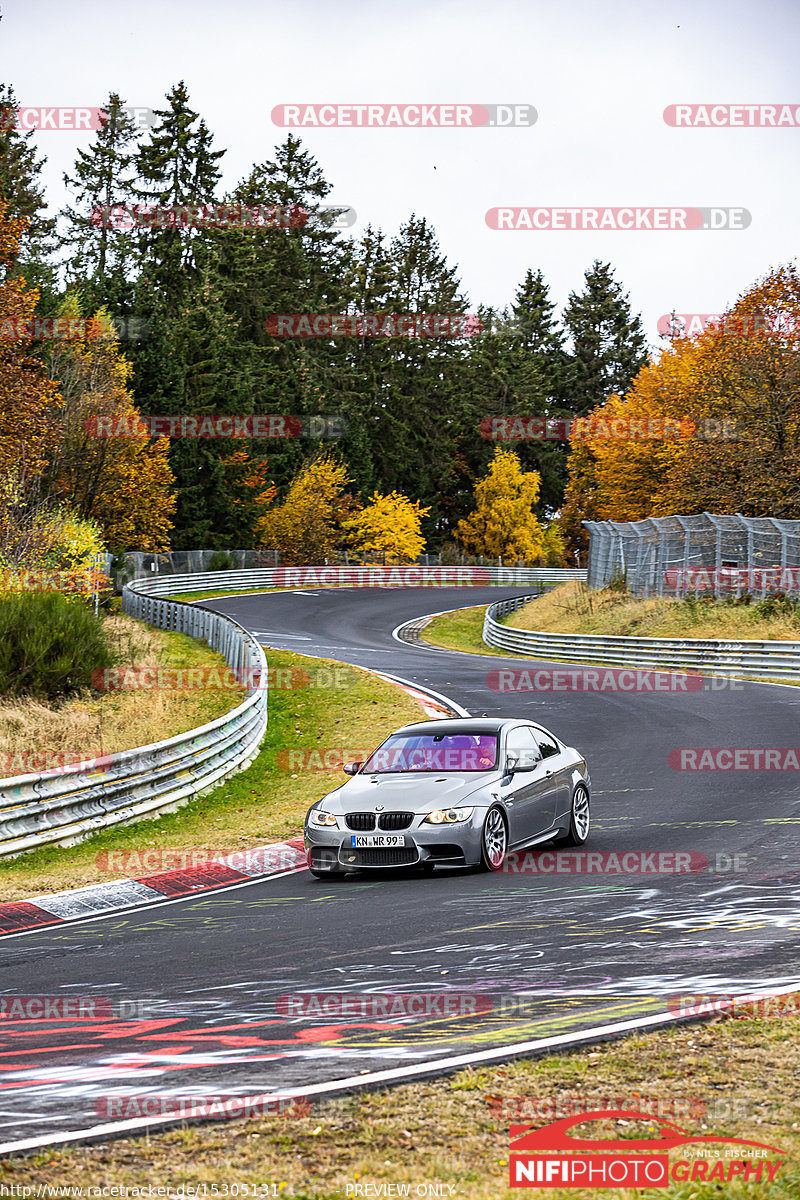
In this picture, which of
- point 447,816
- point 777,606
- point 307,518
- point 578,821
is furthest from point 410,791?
point 307,518

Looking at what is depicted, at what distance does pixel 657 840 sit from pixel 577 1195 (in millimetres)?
8754

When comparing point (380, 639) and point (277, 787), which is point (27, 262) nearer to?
point (380, 639)

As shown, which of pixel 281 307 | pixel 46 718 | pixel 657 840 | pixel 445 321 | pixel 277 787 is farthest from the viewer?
pixel 445 321

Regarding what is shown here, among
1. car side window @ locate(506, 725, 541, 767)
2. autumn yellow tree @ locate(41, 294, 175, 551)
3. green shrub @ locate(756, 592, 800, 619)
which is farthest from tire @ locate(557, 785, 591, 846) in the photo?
autumn yellow tree @ locate(41, 294, 175, 551)

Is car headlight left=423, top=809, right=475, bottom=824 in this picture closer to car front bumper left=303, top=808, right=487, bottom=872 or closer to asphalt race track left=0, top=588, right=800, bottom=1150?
car front bumper left=303, top=808, right=487, bottom=872

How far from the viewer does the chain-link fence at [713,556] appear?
123 feet

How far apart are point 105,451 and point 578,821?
50.1 m

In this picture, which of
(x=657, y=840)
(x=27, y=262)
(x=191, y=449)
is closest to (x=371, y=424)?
(x=191, y=449)

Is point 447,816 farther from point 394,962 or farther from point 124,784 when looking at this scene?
point 124,784

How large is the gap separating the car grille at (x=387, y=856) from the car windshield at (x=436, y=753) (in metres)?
1.13

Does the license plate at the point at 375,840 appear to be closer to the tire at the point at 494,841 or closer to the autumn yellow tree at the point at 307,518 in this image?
the tire at the point at 494,841

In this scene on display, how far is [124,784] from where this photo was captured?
15.3 meters

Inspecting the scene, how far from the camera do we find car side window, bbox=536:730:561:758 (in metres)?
13.3

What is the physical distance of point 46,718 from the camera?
1983 centimetres
